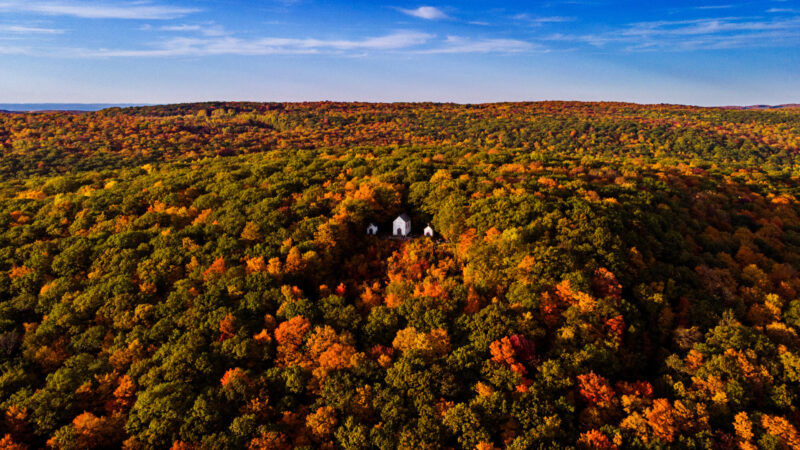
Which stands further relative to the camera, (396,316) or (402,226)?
(402,226)

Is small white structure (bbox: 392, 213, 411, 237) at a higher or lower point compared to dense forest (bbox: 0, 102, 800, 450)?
higher

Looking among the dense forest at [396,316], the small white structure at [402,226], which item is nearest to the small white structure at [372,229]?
the dense forest at [396,316]

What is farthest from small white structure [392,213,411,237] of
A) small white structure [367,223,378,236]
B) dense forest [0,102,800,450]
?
small white structure [367,223,378,236]

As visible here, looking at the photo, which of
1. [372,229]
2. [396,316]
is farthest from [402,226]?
[396,316]

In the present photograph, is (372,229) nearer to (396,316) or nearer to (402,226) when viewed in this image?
(402,226)

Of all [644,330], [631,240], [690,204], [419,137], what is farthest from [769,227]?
[419,137]

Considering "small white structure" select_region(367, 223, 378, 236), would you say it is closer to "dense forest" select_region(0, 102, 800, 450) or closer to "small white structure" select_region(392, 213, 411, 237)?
"dense forest" select_region(0, 102, 800, 450)

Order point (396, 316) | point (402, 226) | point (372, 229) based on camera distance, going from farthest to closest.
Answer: point (372, 229), point (402, 226), point (396, 316)
